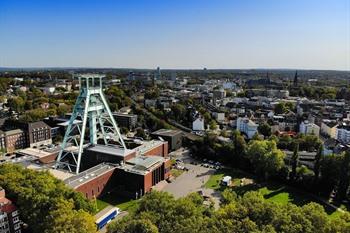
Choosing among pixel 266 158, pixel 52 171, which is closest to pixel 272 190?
pixel 266 158

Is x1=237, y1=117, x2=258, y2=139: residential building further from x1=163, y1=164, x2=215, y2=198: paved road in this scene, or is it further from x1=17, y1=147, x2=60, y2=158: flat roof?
x1=17, y1=147, x2=60, y2=158: flat roof

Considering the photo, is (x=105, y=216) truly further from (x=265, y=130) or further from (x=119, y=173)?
(x=265, y=130)

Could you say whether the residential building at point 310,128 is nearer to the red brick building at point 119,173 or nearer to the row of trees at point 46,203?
the red brick building at point 119,173

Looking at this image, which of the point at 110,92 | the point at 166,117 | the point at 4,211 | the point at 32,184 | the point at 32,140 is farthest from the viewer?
the point at 110,92

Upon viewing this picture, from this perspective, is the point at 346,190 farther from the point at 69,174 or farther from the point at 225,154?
the point at 69,174

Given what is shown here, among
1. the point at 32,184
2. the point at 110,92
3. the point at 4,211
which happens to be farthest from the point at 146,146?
the point at 110,92

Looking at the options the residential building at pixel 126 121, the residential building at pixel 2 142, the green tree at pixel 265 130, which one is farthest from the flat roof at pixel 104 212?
the green tree at pixel 265 130
